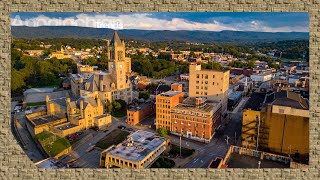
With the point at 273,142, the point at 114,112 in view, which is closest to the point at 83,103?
the point at 114,112

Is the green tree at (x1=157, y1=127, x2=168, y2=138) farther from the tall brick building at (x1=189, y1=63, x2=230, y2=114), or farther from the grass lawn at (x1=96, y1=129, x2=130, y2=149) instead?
the tall brick building at (x1=189, y1=63, x2=230, y2=114)

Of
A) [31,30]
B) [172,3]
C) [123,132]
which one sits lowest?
[123,132]

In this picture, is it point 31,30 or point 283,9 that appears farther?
point 31,30

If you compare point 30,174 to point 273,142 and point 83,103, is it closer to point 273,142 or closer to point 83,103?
point 83,103

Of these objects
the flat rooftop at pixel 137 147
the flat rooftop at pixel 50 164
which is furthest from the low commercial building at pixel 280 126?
the flat rooftop at pixel 50 164

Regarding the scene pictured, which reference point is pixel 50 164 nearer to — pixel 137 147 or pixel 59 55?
pixel 137 147

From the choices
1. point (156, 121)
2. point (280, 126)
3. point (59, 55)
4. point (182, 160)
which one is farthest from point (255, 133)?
point (59, 55)

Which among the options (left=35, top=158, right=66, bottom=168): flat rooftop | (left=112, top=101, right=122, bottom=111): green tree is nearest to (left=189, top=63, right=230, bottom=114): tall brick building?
(left=112, top=101, right=122, bottom=111): green tree
